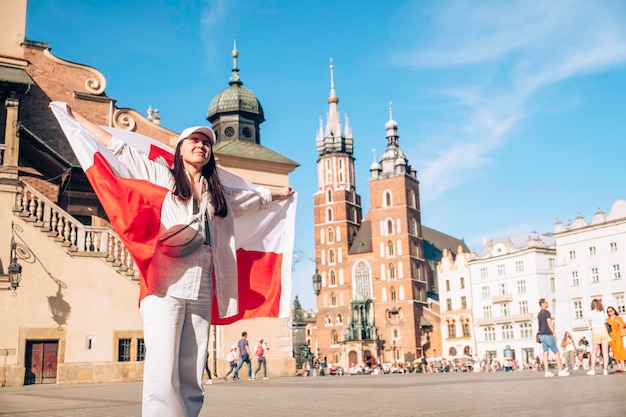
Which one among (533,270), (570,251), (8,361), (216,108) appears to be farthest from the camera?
(533,270)

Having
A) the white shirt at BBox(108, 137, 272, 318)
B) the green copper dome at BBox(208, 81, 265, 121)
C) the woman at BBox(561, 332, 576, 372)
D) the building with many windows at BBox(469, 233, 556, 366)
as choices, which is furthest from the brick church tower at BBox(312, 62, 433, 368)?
the white shirt at BBox(108, 137, 272, 318)

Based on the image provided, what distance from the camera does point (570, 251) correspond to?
6881 centimetres

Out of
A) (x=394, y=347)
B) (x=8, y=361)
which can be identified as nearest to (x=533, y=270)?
(x=394, y=347)

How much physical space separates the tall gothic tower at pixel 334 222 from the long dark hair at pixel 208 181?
347 feet

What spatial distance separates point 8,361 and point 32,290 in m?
1.91

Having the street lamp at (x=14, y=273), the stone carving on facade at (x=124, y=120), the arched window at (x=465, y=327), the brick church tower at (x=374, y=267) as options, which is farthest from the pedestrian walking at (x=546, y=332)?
the brick church tower at (x=374, y=267)

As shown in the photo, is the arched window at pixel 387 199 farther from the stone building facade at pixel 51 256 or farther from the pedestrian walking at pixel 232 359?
the stone building facade at pixel 51 256

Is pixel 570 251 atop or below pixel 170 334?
atop

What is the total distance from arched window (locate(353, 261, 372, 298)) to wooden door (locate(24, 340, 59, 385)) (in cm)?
9120

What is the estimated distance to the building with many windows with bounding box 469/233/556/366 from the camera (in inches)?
2980

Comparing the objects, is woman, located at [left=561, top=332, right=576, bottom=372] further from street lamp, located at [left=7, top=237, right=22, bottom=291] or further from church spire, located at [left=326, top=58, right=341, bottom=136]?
church spire, located at [left=326, top=58, right=341, bottom=136]

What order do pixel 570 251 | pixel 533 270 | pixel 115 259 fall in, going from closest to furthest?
pixel 115 259
pixel 570 251
pixel 533 270

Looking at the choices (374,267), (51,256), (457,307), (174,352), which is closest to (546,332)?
(51,256)

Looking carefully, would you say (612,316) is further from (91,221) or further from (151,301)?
(91,221)
